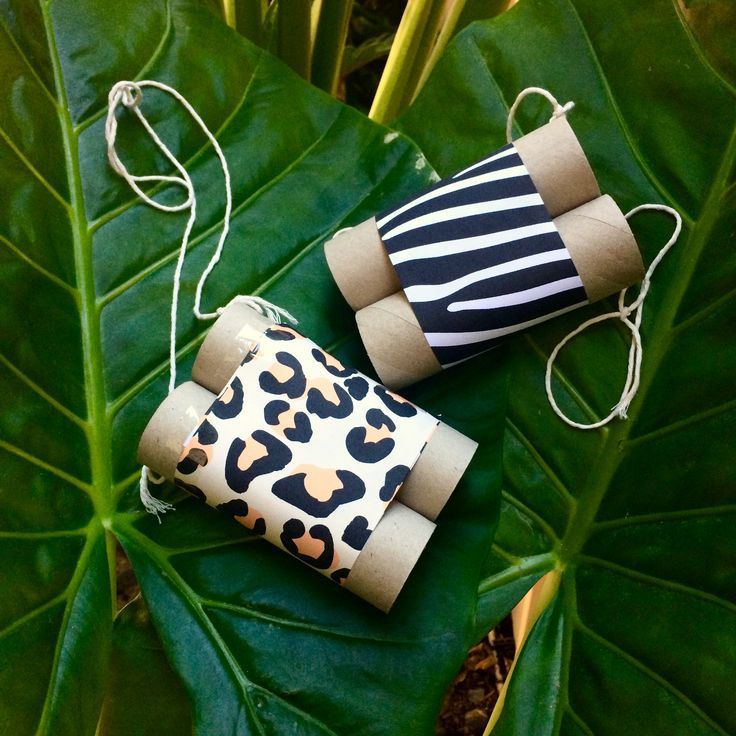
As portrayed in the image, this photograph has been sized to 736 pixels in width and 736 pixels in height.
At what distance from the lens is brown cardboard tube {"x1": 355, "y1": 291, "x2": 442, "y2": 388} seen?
78 cm

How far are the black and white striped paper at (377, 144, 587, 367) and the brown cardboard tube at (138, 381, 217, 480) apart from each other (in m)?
0.25

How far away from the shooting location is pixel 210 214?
2.74ft

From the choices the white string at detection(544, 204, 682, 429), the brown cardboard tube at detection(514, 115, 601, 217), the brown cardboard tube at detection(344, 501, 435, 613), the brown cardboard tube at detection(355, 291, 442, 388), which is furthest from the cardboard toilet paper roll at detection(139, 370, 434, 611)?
the brown cardboard tube at detection(514, 115, 601, 217)

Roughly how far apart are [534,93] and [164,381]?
51 centimetres

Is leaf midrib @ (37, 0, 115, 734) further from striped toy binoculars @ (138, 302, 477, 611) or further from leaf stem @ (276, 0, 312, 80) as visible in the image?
leaf stem @ (276, 0, 312, 80)

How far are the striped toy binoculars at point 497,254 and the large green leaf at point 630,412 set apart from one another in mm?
57

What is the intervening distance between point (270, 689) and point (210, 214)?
19.6 inches

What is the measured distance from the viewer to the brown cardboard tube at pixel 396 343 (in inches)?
30.8

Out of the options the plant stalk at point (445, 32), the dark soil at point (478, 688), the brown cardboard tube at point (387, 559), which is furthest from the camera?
the dark soil at point (478, 688)

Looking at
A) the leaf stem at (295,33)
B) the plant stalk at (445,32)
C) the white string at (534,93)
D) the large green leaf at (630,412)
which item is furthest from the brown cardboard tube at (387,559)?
the leaf stem at (295,33)

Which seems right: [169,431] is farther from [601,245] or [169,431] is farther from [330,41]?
[330,41]

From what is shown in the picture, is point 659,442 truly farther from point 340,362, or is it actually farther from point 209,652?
point 209,652

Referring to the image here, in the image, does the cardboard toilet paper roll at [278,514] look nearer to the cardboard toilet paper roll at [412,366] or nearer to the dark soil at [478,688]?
the cardboard toilet paper roll at [412,366]

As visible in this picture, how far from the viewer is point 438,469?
75cm
